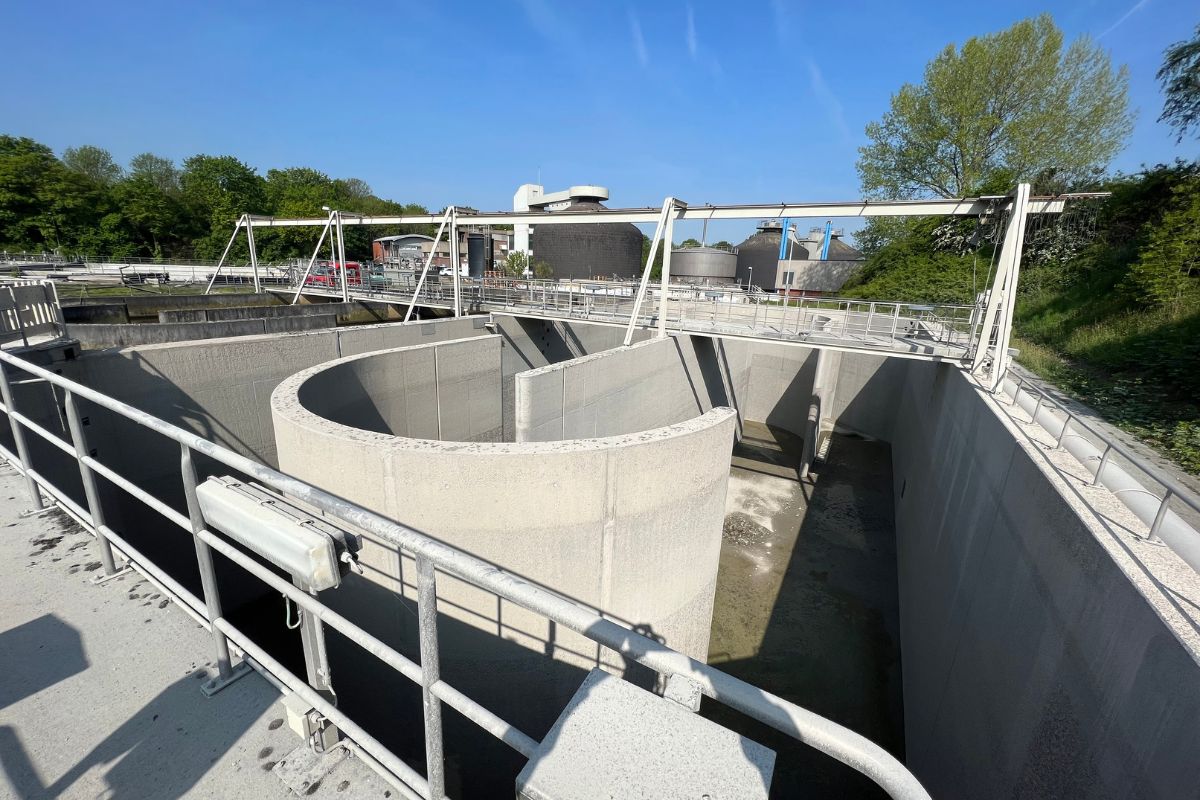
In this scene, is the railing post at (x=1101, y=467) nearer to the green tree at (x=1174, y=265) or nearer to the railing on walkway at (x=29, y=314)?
the green tree at (x=1174, y=265)

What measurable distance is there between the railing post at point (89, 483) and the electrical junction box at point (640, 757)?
9.35ft

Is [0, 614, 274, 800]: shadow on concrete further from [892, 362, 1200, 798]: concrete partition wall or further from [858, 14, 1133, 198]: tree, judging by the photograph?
[858, 14, 1133, 198]: tree

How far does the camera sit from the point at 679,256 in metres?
49.4

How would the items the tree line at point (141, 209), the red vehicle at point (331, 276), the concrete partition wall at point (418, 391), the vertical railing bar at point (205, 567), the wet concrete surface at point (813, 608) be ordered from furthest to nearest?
the tree line at point (141, 209) < the red vehicle at point (331, 276) < the concrete partition wall at point (418, 391) < the wet concrete surface at point (813, 608) < the vertical railing bar at point (205, 567)

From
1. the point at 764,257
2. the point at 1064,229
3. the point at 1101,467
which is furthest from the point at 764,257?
the point at 1101,467

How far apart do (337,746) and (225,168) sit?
83579 millimetres

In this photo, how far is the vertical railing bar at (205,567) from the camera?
6.52 feet

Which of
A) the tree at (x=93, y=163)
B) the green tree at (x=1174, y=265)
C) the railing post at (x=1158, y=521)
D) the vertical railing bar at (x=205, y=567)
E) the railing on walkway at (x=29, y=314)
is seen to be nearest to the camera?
the vertical railing bar at (x=205, y=567)

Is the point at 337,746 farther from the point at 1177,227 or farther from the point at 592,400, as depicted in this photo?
the point at 1177,227

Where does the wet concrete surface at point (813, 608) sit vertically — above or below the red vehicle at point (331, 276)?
below

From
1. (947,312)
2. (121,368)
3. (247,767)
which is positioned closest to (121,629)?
(247,767)

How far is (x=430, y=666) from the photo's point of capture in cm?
151

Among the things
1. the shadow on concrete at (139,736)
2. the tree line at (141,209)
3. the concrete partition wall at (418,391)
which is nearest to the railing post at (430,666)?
the shadow on concrete at (139,736)

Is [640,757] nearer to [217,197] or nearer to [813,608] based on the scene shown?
[813,608]
